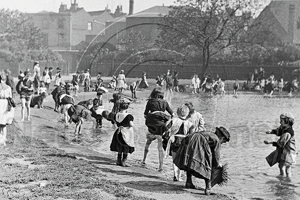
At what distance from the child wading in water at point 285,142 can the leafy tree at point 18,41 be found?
128ft

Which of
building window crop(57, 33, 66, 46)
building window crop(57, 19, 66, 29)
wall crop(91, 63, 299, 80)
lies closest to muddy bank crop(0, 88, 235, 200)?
wall crop(91, 63, 299, 80)

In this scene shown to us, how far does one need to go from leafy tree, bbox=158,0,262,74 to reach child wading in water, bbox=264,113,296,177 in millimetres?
35066

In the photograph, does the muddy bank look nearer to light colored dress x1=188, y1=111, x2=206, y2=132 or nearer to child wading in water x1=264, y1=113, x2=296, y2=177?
light colored dress x1=188, y1=111, x2=206, y2=132

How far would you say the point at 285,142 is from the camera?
11.3 metres

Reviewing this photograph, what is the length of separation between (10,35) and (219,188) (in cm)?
4325

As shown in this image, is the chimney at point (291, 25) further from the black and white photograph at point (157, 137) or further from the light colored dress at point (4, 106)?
the light colored dress at point (4, 106)

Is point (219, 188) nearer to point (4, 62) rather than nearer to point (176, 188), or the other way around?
point (176, 188)

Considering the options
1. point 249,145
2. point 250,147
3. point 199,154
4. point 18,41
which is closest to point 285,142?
point 199,154

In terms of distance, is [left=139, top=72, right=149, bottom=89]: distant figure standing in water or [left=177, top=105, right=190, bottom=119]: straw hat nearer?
[left=177, top=105, right=190, bottom=119]: straw hat

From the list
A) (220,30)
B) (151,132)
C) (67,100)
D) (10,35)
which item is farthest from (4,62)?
(151,132)

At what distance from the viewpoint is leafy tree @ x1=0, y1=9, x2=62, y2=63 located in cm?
4841

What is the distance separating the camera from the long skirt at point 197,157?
9.04m

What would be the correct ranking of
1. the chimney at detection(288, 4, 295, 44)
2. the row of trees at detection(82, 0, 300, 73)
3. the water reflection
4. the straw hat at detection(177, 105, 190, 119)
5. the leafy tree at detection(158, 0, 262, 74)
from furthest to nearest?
the chimney at detection(288, 4, 295, 44)
the row of trees at detection(82, 0, 300, 73)
the leafy tree at detection(158, 0, 262, 74)
the water reflection
the straw hat at detection(177, 105, 190, 119)

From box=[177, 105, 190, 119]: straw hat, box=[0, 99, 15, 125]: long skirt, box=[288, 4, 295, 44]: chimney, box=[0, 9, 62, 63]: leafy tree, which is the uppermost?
box=[288, 4, 295, 44]: chimney
